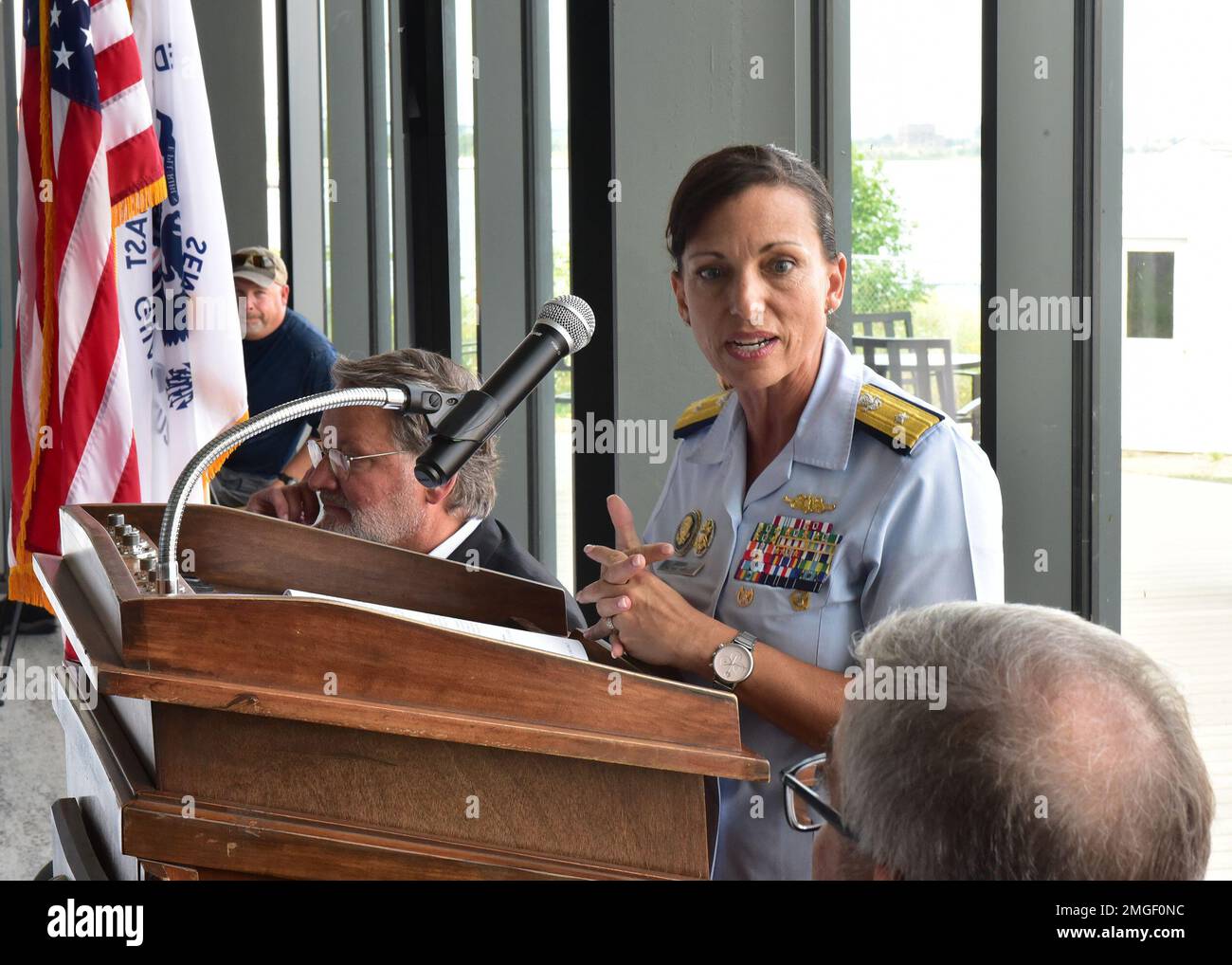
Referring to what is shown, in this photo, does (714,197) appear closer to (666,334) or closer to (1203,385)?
(1203,385)

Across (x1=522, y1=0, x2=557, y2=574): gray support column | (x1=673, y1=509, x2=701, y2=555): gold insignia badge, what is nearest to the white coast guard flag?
(x1=522, y1=0, x2=557, y2=574): gray support column

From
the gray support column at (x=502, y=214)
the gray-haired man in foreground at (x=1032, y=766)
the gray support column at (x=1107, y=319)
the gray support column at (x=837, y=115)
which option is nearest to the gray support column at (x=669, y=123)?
the gray support column at (x=837, y=115)

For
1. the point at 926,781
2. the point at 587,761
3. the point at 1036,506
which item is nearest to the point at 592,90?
the point at 1036,506

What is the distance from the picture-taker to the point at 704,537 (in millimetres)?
1690

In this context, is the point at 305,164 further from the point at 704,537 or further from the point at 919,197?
the point at 704,537

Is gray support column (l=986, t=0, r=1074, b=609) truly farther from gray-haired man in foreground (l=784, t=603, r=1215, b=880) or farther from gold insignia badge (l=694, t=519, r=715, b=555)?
gray-haired man in foreground (l=784, t=603, r=1215, b=880)

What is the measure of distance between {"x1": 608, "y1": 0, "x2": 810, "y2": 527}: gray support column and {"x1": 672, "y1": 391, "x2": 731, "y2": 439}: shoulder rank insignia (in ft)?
2.74

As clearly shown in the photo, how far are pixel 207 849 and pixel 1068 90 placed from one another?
1.52 meters

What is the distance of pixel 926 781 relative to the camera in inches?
31.5

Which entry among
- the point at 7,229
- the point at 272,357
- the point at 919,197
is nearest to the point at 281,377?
the point at 272,357

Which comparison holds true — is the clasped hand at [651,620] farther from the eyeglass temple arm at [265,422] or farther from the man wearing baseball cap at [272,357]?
the man wearing baseball cap at [272,357]

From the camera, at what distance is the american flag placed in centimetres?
298

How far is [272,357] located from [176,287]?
4.41 feet

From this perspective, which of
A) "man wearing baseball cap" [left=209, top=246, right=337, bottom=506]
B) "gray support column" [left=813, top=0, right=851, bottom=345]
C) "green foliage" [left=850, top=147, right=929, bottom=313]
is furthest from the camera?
"man wearing baseball cap" [left=209, top=246, right=337, bottom=506]
